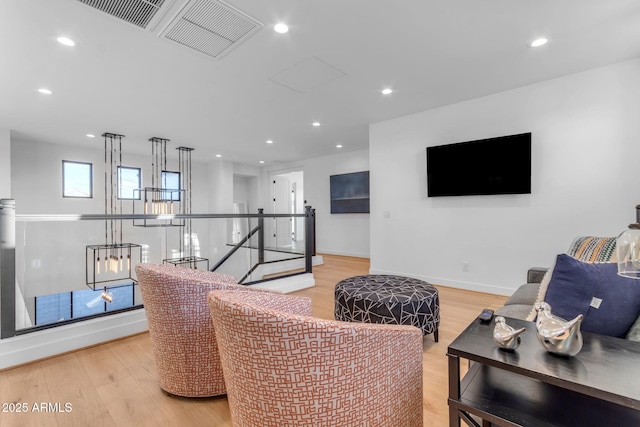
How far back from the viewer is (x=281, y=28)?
231 cm

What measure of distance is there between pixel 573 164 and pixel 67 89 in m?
5.81

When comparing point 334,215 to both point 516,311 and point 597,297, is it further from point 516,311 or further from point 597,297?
point 597,297

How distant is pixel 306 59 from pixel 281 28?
1.70 ft

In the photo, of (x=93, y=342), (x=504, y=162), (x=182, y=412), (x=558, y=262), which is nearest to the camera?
(x=558, y=262)

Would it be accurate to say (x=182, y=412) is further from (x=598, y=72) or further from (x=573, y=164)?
(x=598, y=72)

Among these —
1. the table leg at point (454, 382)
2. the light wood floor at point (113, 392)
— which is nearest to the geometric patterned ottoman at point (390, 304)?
the light wood floor at point (113, 392)

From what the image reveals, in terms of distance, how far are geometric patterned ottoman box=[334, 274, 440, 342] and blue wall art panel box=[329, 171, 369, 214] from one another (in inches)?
170

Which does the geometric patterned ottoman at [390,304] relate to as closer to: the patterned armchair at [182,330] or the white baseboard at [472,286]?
the patterned armchair at [182,330]

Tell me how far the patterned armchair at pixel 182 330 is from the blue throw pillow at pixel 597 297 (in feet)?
4.43

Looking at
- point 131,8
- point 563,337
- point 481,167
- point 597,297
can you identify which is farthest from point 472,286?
point 131,8

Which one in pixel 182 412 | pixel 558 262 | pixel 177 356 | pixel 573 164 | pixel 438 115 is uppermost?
pixel 438 115

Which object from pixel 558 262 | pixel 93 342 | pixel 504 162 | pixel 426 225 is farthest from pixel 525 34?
pixel 93 342

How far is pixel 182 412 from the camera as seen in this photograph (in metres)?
1.56

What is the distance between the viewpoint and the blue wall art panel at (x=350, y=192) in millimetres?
6676
